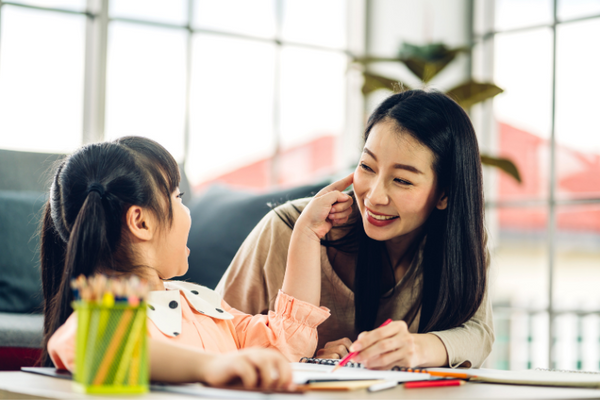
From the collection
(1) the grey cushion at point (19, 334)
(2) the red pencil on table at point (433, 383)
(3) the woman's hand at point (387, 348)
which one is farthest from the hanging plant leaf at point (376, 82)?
(2) the red pencil on table at point (433, 383)

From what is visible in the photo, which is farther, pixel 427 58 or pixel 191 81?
pixel 191 81

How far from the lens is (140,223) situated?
3.30 feet

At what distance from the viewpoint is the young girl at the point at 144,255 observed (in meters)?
0.90

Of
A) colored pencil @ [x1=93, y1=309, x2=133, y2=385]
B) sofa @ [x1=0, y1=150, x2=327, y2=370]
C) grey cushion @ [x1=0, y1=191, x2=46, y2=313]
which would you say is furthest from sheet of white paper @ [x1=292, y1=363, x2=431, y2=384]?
grey cushion @ [x1=0, y1=191, x2=46, y2=313]

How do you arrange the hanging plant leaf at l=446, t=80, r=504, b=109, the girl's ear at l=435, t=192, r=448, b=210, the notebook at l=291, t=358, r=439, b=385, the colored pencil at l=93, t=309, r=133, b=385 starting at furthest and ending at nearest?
the hanging plant leaf at l=446, t=80, r=504, b=109, the girl's ear at l=435, t=192, r=448, b=210, the notebook at l=291, t=358, r=439, b=385, the colored pencil at l=93, t=309, r=133, b=385

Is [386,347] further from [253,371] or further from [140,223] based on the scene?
[140,223]

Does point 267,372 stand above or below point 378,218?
below

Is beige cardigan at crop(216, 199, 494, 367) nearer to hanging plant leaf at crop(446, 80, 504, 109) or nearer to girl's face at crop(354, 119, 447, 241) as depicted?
girl's face at crop(354, 119, 447, 241)

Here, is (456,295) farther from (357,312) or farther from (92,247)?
(92,247)

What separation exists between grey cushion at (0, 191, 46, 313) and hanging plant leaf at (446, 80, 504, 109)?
1.81 meters

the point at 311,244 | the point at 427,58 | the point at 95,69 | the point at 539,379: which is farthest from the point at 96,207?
the point at 95,69

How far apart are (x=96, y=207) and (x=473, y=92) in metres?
2.18

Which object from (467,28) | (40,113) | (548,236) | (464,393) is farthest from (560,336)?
(40,113)

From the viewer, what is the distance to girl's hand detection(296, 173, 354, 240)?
1.25 meters
